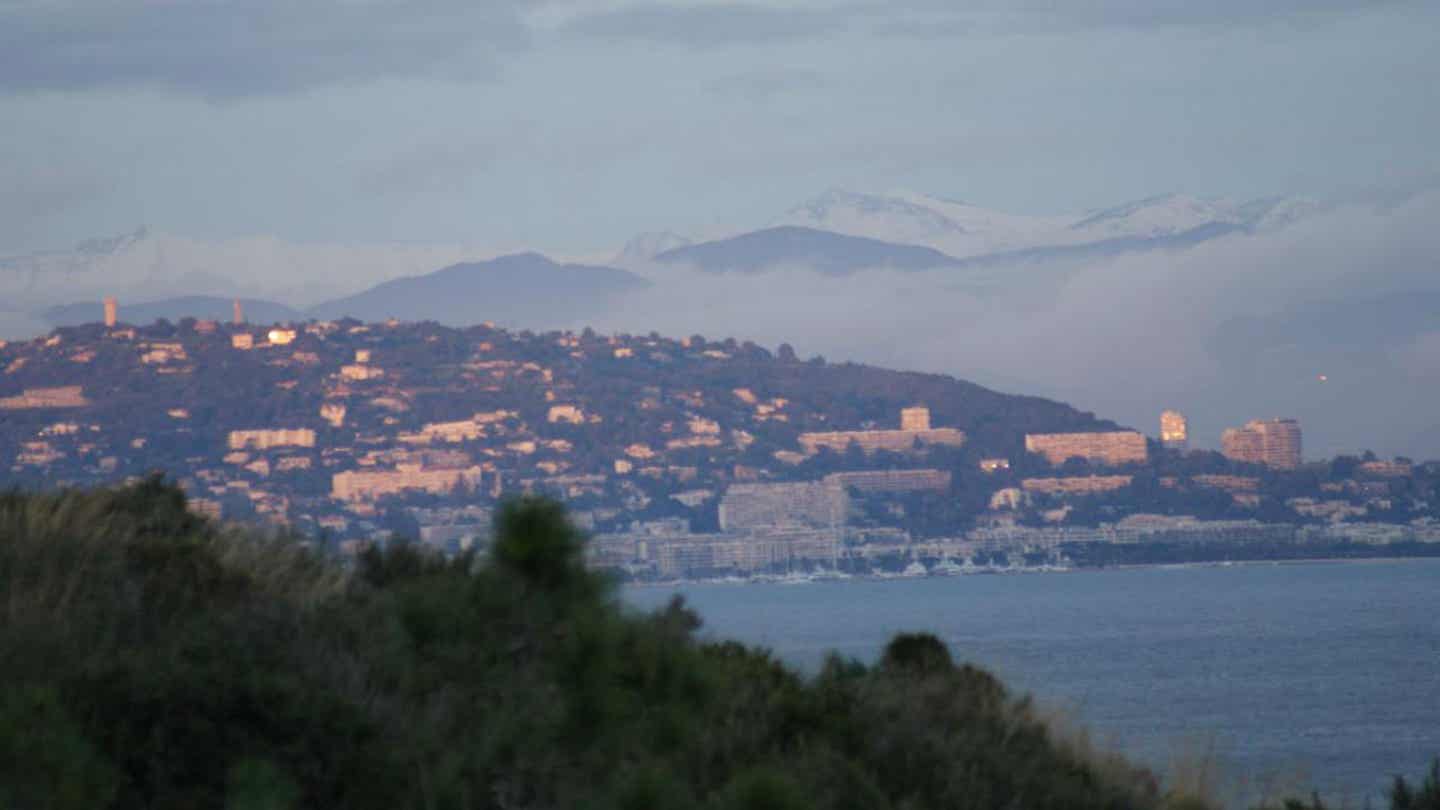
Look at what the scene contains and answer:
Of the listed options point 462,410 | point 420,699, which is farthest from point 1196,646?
point 420,699

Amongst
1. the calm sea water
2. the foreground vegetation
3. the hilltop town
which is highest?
the hilltop town

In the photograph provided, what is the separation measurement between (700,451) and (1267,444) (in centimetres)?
4199

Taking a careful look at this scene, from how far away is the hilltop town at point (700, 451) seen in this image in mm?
68938

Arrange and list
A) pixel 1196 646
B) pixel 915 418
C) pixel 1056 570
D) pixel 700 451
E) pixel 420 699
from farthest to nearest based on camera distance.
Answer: pixel 915 418, pixel 1056 570, pixel 700 451, pixel 1196 646, pixel 420 699

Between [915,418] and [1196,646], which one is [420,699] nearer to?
[1196,646]

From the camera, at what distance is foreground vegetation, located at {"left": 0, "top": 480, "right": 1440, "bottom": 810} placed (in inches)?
242

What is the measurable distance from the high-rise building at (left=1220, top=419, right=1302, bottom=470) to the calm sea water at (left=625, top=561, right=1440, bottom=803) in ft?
22.6

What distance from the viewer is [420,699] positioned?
7.25m

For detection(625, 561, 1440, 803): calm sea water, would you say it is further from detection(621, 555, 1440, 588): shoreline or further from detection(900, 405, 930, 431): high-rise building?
detection(900, 405, 930, 431): high-rise building

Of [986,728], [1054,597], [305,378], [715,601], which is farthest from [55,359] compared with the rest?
[986,728]

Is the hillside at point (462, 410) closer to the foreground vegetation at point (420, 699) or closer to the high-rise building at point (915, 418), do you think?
the high-rise building at point (915, 418)

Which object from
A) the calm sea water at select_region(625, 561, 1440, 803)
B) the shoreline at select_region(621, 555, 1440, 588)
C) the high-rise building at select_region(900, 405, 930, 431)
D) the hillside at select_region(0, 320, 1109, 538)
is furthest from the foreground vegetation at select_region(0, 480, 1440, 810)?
the high-rise building at select_region(900, 405, 930, 431)

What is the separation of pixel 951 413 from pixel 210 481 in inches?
3051

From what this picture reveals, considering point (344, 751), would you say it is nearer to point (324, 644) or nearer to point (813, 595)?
point (324, 644)
